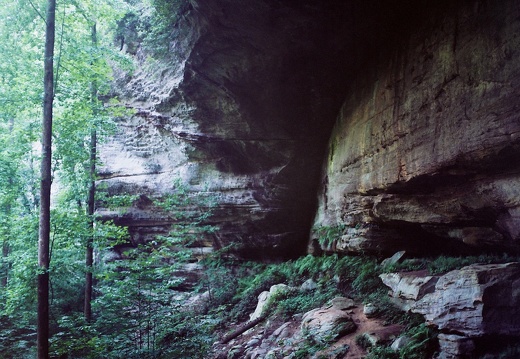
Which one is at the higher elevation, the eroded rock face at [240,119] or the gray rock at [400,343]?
the eroded rock face at [240,119]

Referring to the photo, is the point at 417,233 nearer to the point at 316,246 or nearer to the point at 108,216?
the point at 316,246

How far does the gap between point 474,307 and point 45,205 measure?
8126 mm

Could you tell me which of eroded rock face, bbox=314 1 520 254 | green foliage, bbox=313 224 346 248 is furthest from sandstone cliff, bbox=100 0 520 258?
green foliage, bbox=313 224 346 248

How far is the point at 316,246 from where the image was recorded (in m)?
12.2

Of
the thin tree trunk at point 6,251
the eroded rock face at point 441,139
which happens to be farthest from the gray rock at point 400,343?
the thin tree trunk at point 6,251

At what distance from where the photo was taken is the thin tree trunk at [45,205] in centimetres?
675

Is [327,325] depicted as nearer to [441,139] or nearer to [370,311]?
[370,311]

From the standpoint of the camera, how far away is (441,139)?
5770 mm

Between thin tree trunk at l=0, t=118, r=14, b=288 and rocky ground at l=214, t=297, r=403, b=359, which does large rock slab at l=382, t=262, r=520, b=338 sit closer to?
rocky ground at l=214, t=297, r=403, b=359

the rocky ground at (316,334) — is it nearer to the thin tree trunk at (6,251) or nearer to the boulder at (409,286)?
the boulder at (409,286)

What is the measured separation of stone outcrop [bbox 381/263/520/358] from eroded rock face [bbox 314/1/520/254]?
0.89 m

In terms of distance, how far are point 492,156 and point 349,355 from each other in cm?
403

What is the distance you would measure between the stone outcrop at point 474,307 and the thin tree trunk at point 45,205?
7.23m

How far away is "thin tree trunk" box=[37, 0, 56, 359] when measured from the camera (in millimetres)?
6746
